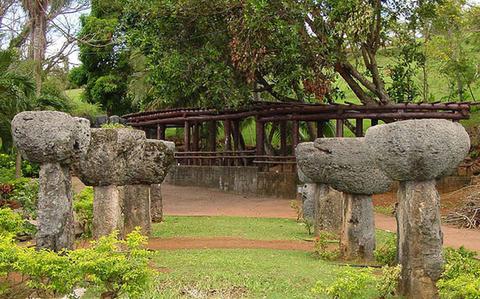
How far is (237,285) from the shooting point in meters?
7.95

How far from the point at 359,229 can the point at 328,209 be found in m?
2.79

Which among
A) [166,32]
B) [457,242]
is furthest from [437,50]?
[457,242]

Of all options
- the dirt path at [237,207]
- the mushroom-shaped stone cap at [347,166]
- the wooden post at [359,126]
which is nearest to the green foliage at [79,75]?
the dirt path at [237,207]

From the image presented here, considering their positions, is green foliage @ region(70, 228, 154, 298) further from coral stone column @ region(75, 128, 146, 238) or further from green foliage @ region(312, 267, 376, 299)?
coral stone column @ region(75, 128, 146, 238)

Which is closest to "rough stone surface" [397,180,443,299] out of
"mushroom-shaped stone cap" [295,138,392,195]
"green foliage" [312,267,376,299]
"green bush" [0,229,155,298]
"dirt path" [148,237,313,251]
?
"green foliage" [312,267,376,299]

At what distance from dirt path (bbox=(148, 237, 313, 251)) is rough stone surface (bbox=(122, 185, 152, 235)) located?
0.39 m

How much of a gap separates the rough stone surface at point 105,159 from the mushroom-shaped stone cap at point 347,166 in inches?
121

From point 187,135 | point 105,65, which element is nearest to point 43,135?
point 187,135

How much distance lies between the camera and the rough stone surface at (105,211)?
10023 millimetres

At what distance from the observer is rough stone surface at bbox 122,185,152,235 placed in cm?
1224

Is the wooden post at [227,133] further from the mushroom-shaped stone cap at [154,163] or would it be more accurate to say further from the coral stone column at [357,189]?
the coral stone column at [357,189]

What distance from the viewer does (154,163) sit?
1272 centimetres

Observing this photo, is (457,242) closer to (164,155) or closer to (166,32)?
(164,155)

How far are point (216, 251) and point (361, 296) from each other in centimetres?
418
